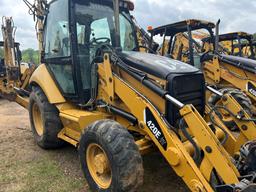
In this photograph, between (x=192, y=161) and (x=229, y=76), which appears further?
(x=229, y=76)

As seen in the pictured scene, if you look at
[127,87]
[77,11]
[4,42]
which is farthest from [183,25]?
[4,42]

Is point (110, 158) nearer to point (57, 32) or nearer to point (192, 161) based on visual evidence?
point (192, 161)

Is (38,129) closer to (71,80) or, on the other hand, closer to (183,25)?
(71,80)

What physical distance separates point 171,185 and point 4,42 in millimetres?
9856

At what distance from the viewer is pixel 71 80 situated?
14.9 feet

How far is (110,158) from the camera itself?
3193mm

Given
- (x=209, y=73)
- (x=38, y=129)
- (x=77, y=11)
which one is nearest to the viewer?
(x=77, y=11)

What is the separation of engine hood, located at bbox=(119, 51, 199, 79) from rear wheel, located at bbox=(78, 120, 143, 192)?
78 cm

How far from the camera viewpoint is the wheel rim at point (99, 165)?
338 centimetres

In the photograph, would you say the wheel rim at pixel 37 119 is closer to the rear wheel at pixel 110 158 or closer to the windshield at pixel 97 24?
the windshield at pixel 97 24

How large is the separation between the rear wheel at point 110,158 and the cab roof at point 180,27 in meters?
4.59

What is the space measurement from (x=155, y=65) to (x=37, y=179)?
7.28 ft

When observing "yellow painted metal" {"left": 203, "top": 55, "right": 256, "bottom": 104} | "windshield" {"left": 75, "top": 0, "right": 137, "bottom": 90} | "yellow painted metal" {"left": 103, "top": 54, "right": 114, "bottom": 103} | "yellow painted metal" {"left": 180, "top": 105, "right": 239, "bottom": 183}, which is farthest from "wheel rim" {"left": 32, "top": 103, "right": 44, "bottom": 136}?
"yellow painted metal" {"left": 203, "top": 55, "right": 256, "bottom": 104}

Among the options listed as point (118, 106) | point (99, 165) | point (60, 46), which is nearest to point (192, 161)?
point (99, 165)
